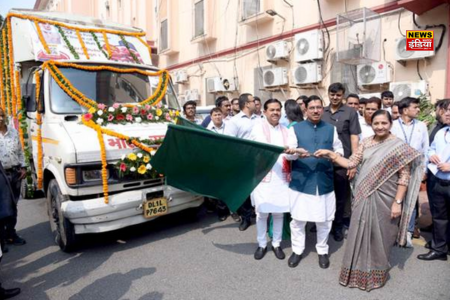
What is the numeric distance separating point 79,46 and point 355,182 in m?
4.82

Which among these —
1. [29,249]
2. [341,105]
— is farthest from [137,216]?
[341,105]

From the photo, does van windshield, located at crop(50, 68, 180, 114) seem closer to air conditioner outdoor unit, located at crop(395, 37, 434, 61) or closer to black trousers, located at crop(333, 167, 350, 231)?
black trousers, located at crop(333, 167, 350, 231)

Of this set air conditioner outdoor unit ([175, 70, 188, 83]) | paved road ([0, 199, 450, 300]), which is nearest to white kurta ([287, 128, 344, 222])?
paved road ([0, 199, 450, 300])

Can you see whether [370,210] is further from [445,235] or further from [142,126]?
[142,126]

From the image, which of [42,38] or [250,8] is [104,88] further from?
[250,8]

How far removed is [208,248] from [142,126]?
5.85ft

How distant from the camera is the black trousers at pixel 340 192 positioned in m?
4.33

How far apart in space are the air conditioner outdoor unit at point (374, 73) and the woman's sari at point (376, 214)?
15.5 feet

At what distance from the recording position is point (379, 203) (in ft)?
10.1

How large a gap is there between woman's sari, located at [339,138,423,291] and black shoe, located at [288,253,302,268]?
56cm

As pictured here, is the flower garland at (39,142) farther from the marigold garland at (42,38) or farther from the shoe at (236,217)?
the shoe at (236,217)

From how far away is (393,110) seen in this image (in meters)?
4.81

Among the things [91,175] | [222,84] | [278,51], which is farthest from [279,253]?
[222,84]

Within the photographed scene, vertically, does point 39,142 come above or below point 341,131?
below
